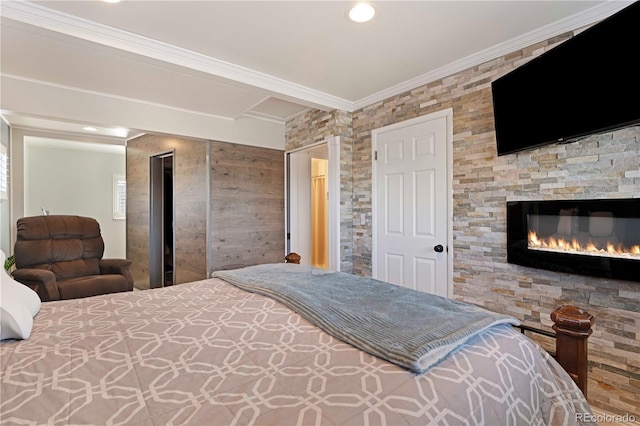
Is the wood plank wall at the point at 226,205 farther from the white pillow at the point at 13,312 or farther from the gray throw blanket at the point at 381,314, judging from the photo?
the white pillow at the point at 13,312

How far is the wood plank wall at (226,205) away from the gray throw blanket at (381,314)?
209cm

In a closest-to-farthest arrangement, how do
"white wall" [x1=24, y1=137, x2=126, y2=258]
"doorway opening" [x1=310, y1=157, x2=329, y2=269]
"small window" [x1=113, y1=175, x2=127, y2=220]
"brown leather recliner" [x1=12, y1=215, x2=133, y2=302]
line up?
"brown leather recliner" [x1=12, y1=215, x2=133, y2=302]
"doorway opening" [x1=310, y1=157, x2=329, y2=269]
"white wall" [x1=24, y1=137, x2=126, y2=258]
"small window" [x1=113, y1=175, x2=127, y2=220]

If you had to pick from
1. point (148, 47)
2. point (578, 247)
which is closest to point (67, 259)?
point (148, 47)

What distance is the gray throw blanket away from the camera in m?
0.99

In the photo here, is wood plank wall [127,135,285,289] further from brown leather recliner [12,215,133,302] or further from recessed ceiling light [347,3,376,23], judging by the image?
recessed ceiling light [347,3,376,23]

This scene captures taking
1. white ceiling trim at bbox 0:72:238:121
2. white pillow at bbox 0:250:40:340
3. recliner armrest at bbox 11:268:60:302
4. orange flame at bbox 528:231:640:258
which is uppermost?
white ceiling trim at bbox 0:72:238:121

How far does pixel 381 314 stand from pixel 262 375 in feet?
1.90

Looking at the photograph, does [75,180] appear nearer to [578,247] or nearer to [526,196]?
[526,196]

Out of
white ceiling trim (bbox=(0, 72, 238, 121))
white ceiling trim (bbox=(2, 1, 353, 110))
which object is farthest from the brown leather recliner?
white ceiling trim (bbox=(2, 1, 353, 110))

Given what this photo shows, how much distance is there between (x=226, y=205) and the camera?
12.9 ft

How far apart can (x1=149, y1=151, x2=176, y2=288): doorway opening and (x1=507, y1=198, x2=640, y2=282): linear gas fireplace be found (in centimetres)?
437

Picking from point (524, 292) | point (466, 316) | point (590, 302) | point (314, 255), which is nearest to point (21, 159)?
point (314, 255)

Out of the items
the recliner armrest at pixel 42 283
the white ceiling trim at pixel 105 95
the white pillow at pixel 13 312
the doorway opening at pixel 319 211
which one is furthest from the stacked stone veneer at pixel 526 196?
the recliner armrest at pixel 42 283

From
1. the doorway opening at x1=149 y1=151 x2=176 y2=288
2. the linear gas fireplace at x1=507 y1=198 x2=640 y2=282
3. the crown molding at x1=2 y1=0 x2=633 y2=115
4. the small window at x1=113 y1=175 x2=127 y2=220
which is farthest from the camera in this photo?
the small window at x1=113 y1=175 x2=127 y2=220
